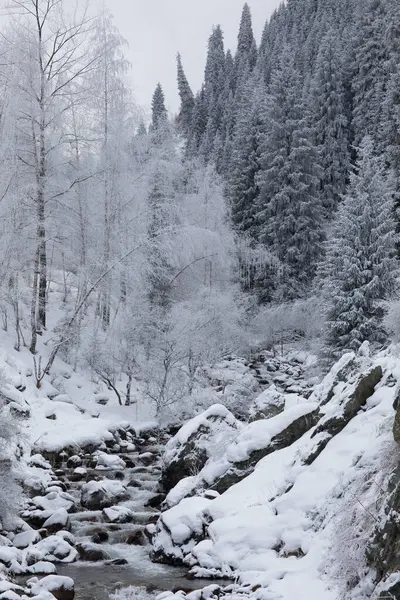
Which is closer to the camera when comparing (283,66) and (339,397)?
(339,397)

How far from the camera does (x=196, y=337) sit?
22.3m

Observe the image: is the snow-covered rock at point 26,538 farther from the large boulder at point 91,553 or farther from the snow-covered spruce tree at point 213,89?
the snow-covered spruce tree at point 213,89

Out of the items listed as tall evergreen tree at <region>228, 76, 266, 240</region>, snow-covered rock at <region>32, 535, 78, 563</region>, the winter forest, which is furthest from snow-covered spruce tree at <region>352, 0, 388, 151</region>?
snow-covered rock at <region>32, 535, 78, 563</region>

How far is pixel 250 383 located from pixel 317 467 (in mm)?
12782

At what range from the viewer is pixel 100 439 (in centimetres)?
1666

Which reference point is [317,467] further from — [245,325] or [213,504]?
[245,325]

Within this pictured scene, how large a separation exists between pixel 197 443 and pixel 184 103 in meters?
68.3

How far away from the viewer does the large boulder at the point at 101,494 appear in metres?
12.4

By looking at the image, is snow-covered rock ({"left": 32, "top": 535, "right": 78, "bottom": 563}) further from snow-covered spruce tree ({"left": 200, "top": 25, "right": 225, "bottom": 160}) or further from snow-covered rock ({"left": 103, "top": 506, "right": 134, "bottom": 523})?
snow-covered spruce tree ({"left": 200, "top": 25, "right": 225, "bottom": 160})

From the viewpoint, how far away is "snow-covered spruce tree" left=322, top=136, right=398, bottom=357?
58.2ft

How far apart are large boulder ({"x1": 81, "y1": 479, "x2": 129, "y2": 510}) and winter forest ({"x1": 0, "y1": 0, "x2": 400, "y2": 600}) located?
0.14 ft

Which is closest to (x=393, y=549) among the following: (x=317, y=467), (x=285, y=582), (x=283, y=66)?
(x=285, y=582)

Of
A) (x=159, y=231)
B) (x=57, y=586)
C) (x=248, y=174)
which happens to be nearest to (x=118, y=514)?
(x=57, y=586)

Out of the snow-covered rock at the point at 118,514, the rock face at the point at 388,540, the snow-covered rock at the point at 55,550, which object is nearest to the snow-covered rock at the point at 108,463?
the snow-covered rock at the point at 118,514
